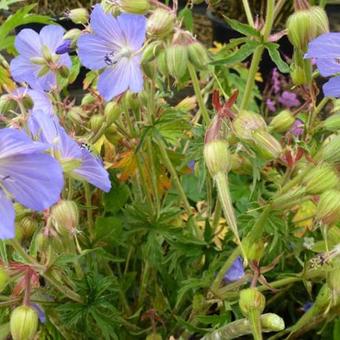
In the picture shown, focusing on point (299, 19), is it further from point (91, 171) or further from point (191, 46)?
point (91, 171)

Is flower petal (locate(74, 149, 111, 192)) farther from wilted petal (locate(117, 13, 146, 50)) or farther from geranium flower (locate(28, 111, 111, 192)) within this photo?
wilted petal (locate(117, 13, 146, 50))

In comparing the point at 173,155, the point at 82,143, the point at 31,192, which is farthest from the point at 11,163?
the point at 173,155

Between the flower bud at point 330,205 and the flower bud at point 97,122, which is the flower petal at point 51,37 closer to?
the flower bud at point 97,122

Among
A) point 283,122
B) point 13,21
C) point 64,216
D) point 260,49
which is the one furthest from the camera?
point 13,21

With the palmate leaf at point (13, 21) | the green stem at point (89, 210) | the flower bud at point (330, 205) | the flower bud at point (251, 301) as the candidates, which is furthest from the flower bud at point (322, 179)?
the palmate leaf at point (13, 21)

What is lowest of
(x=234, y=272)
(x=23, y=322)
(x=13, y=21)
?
(x=234, y=272)

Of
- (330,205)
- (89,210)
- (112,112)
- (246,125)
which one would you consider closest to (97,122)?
(112,112)

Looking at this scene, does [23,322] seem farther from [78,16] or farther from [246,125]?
[78,16]

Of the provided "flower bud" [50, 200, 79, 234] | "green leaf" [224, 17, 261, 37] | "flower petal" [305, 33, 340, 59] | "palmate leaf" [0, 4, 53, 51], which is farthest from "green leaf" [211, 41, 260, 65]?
"palmate leaf" [0, 4, 53, 51]
